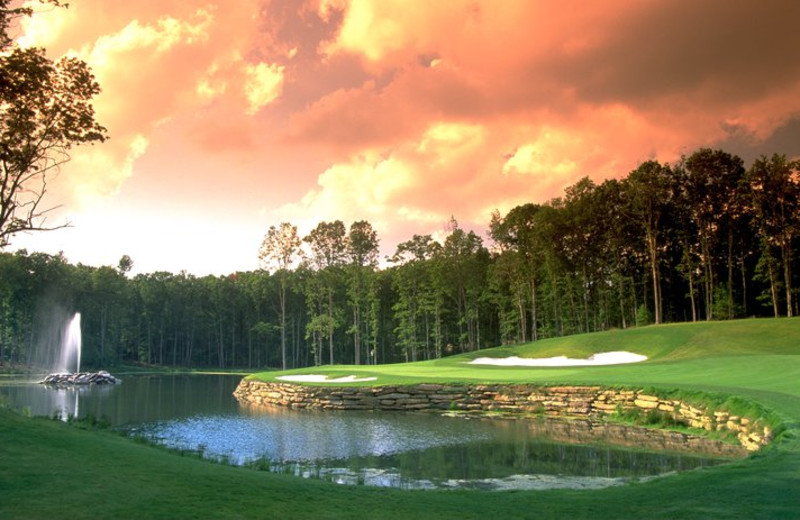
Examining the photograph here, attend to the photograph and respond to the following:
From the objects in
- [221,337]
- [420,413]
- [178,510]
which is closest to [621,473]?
[178,510]

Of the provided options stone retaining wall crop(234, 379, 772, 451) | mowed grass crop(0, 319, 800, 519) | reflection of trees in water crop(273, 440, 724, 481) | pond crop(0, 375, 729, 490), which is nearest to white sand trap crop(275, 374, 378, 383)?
stone retaining wall crop(234, 379, 772, 451)

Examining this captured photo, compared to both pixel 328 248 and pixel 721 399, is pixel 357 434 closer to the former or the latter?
pixel 721 399

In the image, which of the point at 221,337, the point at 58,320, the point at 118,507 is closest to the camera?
the point at 118,507

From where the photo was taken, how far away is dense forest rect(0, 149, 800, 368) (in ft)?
179

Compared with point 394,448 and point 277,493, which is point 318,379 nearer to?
point 394,448

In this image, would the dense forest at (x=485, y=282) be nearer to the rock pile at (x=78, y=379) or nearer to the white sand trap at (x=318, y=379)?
the rock pile at (x=78, y=379)

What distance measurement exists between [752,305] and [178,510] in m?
69.5

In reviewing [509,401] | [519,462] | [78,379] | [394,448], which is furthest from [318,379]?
[78,379]

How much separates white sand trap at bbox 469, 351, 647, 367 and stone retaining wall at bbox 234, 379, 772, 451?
1216 centimetres

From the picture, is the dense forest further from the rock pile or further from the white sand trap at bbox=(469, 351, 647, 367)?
the rock pile

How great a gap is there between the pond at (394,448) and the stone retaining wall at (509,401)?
56.3 inches

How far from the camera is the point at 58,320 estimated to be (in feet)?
280

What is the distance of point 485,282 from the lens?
240 feet

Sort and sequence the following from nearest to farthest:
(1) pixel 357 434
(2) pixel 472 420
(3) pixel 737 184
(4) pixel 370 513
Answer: (4) pixel 370 513, (1) pixel 357 434, (2) pixel 472 420, (3) pixel 737 184
